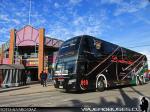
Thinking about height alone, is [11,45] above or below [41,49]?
above

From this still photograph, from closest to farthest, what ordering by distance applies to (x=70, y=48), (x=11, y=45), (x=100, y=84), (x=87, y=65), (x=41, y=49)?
(x=87, y=65)
(x=70, y=48)
(x=100, y=84)
(x=41, y=49)
(x=11, y=45)

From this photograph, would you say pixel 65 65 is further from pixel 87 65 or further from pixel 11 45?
pixel 11 45

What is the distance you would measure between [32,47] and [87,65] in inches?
1124

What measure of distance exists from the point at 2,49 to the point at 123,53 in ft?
93.3

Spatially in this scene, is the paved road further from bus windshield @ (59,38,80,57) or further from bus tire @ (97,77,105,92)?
bus windshield @ (59,38,80,57)

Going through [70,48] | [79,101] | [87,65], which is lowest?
[79,101]

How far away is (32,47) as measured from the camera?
1785 inches

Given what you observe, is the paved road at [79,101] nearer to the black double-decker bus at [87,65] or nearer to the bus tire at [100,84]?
the black double-decker bus at [87,65]

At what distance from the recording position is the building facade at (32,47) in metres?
42.5

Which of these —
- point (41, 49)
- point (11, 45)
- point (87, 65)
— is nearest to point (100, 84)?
point (87, 65)

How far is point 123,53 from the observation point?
23969 mm

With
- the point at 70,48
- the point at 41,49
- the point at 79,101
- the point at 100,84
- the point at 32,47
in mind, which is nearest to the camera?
the point at 79,101

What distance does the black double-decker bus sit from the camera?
57.4ft

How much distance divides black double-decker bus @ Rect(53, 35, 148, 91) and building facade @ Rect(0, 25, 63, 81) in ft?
71.1
